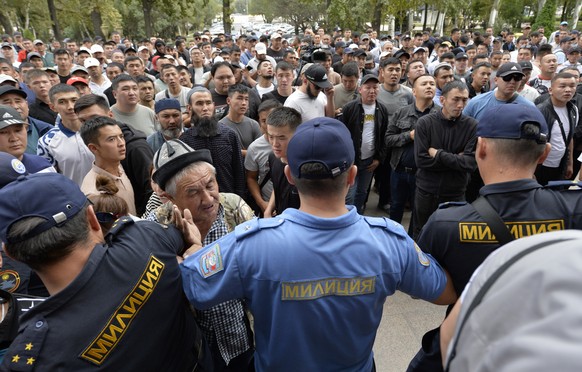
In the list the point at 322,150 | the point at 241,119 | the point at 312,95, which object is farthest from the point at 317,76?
the point at 322,150

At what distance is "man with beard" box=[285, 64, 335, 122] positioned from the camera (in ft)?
15.1

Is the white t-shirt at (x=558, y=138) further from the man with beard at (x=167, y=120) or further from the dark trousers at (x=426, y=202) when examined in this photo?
the man with beard at (x=167, y=120)

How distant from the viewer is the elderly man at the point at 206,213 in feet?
6.74

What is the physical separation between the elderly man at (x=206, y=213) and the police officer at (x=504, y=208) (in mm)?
963

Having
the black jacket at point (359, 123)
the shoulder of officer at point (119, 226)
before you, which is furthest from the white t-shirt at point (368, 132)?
the shoulder of officer at point (119, 226)

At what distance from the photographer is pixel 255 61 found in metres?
8.89

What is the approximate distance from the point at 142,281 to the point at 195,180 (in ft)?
2.67

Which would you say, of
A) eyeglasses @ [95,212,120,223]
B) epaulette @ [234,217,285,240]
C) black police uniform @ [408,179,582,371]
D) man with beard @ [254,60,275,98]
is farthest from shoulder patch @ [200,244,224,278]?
man with beard @ [254,60,275,98]

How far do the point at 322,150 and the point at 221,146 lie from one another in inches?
98.3

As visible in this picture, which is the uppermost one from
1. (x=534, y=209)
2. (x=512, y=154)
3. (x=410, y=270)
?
(x=512, y=154)

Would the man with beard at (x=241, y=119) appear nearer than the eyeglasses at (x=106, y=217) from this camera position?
No

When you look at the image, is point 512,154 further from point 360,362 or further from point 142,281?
point 142,281

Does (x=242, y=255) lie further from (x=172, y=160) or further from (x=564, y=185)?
(x=564, y=185)

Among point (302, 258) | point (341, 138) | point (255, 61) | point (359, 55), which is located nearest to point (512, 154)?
point (341, 138)
